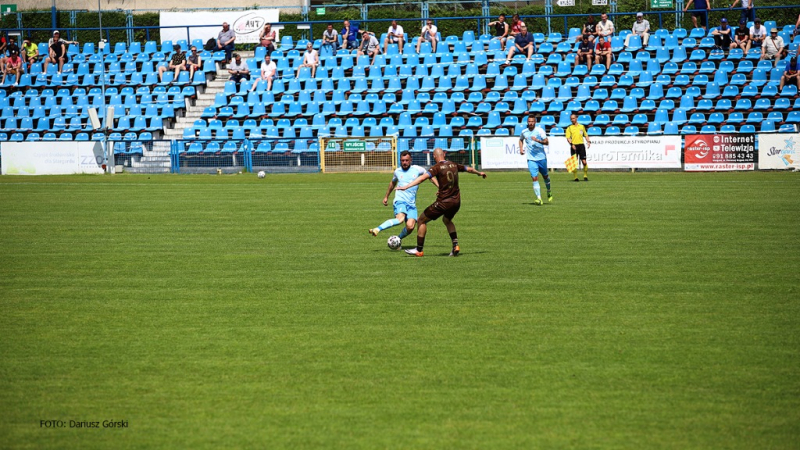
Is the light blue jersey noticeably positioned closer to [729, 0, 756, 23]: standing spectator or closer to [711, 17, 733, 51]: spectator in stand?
[711, 17, 733, 51]: spectator in stand

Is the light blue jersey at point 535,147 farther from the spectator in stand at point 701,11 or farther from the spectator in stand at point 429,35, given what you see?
the spectator in stand at point 701,11

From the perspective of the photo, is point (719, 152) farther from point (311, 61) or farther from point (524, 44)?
point (311, 61)

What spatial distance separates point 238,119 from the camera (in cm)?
3809

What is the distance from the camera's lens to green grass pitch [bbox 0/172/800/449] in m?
6.48

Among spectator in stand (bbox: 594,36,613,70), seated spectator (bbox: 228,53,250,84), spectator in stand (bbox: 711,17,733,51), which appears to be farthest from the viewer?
seated spectator (bbox: 228,53,250,84)

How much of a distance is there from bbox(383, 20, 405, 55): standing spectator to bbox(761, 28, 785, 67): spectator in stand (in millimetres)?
15595

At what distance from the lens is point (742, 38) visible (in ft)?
115

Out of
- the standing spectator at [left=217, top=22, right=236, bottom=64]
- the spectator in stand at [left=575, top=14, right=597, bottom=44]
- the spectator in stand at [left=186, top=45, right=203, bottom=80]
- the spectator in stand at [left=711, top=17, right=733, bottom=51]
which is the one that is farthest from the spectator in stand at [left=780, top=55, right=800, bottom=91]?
the spectator in stand at [left=186, top=45, right=203, bottom=80]

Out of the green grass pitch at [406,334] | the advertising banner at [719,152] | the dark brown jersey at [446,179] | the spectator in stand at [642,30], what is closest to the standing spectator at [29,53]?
the green grass pitch at [406,334]

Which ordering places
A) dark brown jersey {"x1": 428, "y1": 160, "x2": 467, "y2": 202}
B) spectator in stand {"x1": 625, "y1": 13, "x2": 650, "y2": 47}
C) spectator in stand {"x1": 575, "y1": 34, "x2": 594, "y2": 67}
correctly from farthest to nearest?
spectator in stand {"x1": 625, "y1": 13, "x2": 650, "y2": 47}
spectator in stand {"x1": 575, "y1": 34, "x2": 594, "y2": 67}
dark brown jersey {"x1": 428, "y1": 160, "x2": 467, "y2": 202}

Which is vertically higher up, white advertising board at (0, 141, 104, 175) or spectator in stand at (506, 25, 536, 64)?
spectator in stand at (506, 25, 536, 64)

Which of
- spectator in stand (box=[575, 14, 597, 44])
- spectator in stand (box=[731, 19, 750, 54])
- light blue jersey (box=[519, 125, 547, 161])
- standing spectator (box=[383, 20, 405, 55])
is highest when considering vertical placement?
standing spectator (box=[383, 20, 405, 55])

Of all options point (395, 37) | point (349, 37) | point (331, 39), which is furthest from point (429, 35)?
point (331, 39)

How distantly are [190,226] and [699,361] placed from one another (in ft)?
41.6
